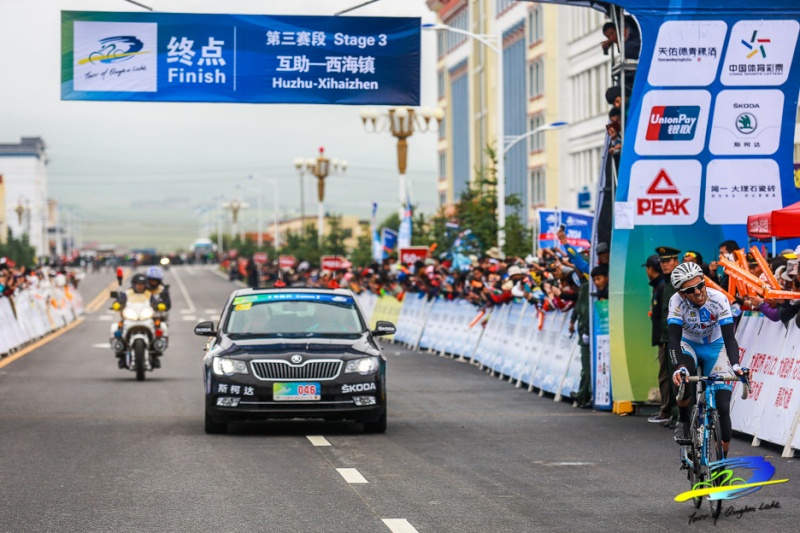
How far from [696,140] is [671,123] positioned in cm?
41

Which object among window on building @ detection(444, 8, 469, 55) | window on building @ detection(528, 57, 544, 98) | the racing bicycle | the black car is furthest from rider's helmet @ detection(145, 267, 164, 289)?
window on building @ detection(444, 8, 469, 55)

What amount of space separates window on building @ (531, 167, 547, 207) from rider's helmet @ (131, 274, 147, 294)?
163 ft

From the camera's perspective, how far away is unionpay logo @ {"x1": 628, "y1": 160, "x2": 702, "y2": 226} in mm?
19984

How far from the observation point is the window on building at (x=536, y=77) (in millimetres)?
74875

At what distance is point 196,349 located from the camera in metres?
38.4

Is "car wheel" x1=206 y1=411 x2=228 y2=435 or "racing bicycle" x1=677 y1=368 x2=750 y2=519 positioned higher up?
"racing bicycle" x1=677 y1=368 x2=750 y2=519

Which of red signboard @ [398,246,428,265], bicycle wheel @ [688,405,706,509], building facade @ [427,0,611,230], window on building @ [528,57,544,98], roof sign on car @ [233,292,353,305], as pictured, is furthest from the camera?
window on building @ [528,57,544,98]

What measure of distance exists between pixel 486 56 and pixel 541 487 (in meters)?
73.6

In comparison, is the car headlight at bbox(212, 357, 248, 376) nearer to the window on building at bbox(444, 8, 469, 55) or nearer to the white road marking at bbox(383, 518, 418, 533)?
the white road marking at bbox(383, 518, 418, 533)

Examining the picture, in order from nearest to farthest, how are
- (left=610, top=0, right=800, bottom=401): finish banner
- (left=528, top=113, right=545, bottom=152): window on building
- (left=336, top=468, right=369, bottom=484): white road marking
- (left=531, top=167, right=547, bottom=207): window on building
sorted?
(left=336, top=468, right=369, bottom=484): white road marking → (left=610, top=0, right=800, bottom=401): finish banner → (left=528, top=113, right=545, bottom=152): window on building → (left=531, top=167, right=547, bottom=207): window on building

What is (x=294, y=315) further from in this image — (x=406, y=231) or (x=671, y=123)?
(x=406, y=231)

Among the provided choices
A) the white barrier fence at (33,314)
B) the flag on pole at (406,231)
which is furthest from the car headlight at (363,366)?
the flag on pole at (406,231)

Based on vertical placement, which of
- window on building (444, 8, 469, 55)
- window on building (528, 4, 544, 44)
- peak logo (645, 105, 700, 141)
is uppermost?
window on building (444, 8, 469, 55)

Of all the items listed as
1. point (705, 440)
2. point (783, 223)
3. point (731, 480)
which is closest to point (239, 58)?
point (783, 223)
